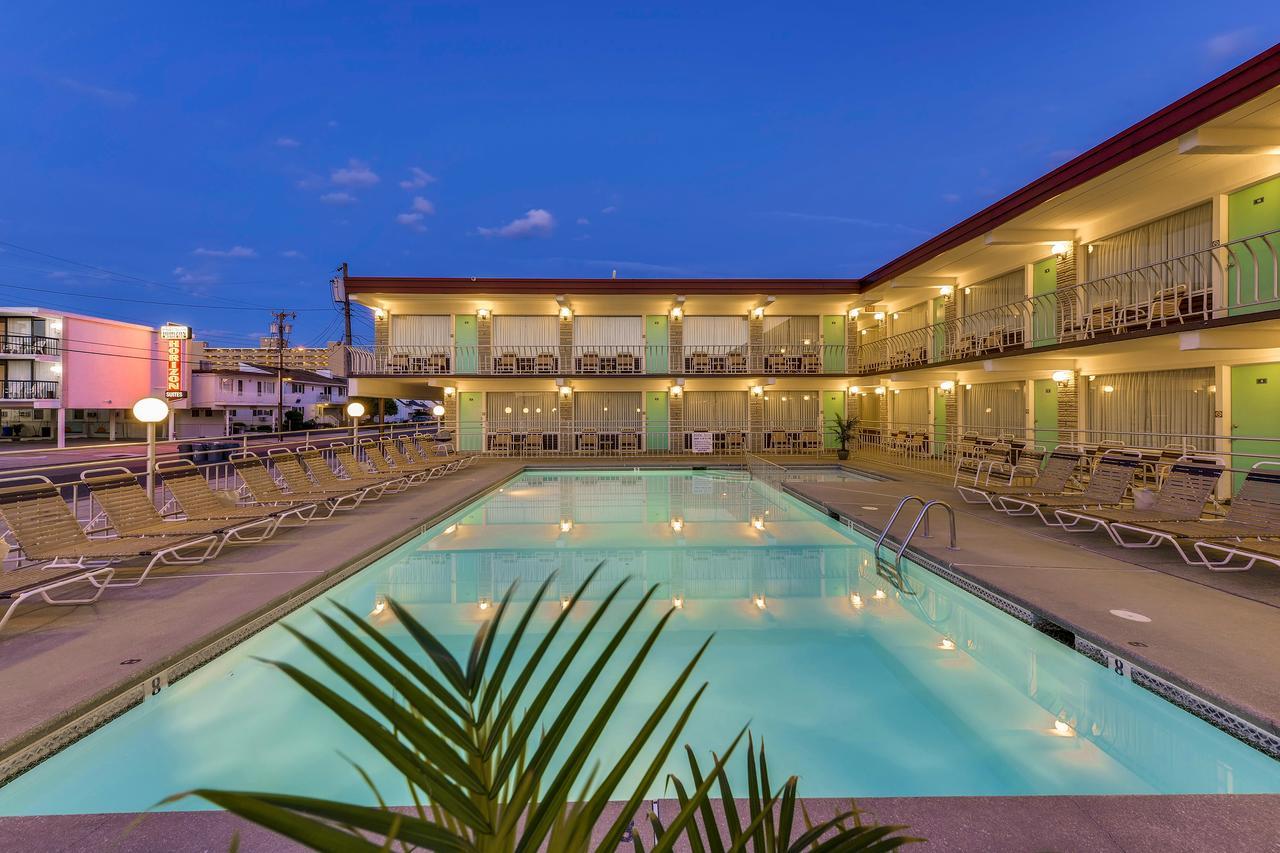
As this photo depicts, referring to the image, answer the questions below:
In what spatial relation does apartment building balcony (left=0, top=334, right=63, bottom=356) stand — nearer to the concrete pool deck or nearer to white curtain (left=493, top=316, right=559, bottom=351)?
white curtain (left=493, top=316, right=559, bottom=351)

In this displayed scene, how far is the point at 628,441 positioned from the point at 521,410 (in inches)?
156

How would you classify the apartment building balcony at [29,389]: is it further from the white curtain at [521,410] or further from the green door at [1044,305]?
the green door at [1044,305]

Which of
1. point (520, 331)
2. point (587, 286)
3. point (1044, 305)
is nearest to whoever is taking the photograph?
point (1044, 305)

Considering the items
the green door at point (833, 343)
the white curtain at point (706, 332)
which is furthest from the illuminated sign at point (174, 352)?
the green door at point (833, 343)

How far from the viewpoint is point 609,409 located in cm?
2211

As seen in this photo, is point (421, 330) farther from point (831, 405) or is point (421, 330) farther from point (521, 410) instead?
point (831, 405)

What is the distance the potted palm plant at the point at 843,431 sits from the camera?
63.8 ft

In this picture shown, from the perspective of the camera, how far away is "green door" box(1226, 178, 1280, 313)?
366 inches

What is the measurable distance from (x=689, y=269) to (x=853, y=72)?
56.4m

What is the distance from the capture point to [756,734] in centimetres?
406

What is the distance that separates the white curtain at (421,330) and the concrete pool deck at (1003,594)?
13001mm

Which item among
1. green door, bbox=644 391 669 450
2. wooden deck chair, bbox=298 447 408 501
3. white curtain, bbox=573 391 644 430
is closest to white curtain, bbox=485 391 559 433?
white curtain, bbox=573 391 644 430

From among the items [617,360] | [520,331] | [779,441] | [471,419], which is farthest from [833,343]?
[471,419]

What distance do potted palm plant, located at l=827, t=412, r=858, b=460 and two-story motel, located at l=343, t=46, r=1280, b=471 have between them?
471mm
